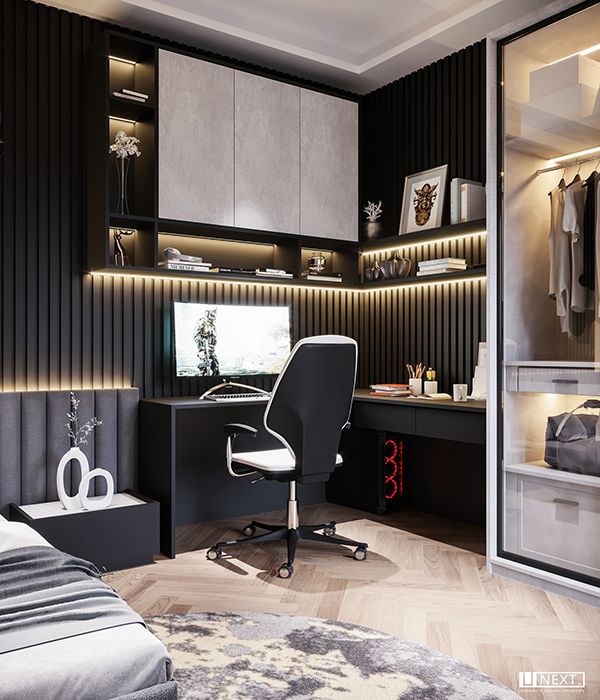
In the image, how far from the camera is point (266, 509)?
4664mm

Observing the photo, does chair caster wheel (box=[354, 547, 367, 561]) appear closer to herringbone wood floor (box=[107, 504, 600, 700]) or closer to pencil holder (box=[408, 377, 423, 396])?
herringbone wood floor (box=[107, 504, 600, 700])

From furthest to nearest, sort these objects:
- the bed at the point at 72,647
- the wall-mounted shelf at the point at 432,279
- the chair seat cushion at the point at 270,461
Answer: the wall-mounted shelf at the point at 432,279
the chair seat cushion at the point at 270,461
the bed at the point at 72,647

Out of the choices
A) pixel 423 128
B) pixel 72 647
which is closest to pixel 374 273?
pixel 423 128

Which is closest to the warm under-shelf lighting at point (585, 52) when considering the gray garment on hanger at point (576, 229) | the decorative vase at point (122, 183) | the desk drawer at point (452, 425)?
the gray garment on hanger at point (576, 229)

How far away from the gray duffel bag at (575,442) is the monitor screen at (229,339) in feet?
6.30

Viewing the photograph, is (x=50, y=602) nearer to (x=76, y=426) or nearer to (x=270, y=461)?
(x=270, y=461)

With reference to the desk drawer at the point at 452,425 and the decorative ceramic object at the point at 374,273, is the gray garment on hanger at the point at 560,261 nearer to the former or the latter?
the desk drawer at the point at 452,425

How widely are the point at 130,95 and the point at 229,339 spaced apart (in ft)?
5.13

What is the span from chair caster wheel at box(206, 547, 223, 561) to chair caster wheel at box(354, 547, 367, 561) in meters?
0.73

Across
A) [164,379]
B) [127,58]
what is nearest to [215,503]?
[164,379]

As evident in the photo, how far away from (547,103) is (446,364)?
1.76m

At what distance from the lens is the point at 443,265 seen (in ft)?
13.7

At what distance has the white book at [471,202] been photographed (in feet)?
13.4

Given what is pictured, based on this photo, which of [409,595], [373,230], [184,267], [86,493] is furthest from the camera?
[373,230]
